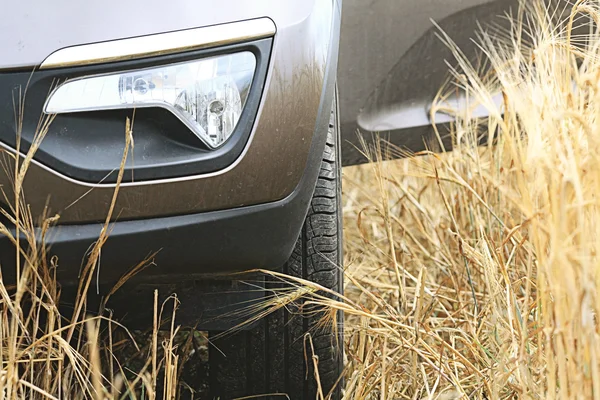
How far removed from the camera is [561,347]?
93cm

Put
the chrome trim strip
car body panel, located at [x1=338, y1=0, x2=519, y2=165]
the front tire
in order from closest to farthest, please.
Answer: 1. the chrome trim strip
2. the front tire
3. car body panel, located at [x1=338, y1=0, x2=519, y2=165]

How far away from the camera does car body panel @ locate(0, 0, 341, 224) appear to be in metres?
1.19

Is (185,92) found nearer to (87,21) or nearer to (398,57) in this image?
(87,21)

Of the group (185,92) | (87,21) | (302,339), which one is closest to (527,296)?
(302,339)

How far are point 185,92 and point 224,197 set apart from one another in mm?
163

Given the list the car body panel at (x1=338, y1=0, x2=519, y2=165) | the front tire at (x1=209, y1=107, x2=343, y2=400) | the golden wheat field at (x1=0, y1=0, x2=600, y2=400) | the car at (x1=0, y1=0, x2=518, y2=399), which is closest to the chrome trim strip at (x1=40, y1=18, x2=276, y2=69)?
the car at (x1=0, y1=0, x2=518, y2=399)

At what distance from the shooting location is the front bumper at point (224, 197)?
121 cm

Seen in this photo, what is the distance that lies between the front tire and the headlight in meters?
0.28

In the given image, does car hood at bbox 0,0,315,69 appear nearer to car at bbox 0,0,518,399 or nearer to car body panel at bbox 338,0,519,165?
car at bbox 0,0,518,399

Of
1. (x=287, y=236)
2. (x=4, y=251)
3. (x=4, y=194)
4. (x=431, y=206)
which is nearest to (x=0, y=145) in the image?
(x=4, y=194)

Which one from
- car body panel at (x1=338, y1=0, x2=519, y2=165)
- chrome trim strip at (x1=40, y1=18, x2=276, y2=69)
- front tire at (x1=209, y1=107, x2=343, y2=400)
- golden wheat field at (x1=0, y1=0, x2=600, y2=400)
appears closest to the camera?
golden wheat field at (x1=0, y1=0, x2=600, y2=400)

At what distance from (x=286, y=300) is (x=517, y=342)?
0.37 metres

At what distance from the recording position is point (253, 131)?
3.96 ft

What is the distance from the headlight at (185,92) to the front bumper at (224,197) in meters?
0.04
